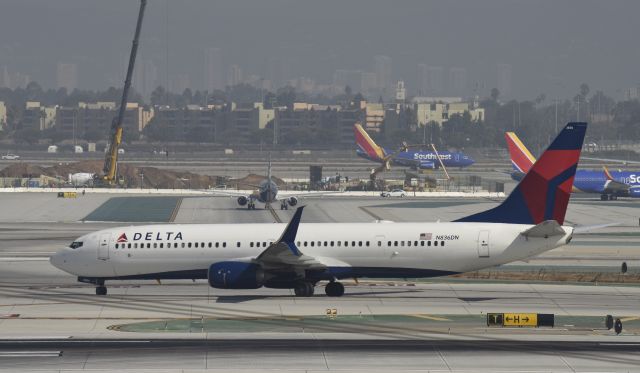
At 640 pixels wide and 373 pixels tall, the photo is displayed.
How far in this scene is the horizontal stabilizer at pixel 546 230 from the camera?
52.6m

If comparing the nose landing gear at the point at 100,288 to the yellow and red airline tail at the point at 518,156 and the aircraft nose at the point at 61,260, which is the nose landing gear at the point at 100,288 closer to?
the aircraft nose at the point at 61,260

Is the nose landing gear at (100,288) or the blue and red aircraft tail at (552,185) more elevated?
the blue and red aircraft tail at (552,185)

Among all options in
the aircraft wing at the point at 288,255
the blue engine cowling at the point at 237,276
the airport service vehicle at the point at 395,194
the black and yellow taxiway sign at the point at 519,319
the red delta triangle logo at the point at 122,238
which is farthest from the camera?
the airport service vehicle at the point at 395,194

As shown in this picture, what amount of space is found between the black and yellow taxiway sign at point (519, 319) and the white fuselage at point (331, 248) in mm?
6661

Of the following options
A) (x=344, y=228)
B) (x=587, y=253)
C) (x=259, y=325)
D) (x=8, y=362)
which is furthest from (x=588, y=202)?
(x=8, y=362)

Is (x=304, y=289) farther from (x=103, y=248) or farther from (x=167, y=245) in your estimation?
(x=103, y=248)

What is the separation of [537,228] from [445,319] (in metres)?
6.97

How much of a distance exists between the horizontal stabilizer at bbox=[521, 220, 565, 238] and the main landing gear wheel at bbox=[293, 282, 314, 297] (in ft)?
33.6

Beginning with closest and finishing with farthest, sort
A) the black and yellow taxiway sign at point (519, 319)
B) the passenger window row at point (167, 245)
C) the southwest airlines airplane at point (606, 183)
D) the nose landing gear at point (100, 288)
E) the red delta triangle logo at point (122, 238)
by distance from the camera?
the black and yellow taxiway sign at point (519, 319) < the passenger window row at point (167, 245) < the red delta triangle logo at point (122, 238) < the nose landing gear at point (100, 288) < the southwest airlines airplane at point (606, 183)

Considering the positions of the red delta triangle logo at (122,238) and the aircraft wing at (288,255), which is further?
the red delta triangle logo at (122,238)

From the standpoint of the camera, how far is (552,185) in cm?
5431

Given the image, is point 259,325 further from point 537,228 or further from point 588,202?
point 588,202

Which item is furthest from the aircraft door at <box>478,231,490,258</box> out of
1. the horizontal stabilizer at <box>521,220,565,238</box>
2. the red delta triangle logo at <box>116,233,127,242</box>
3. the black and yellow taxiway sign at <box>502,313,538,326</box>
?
the red delta triangle logo at <box>116,233,127,242</box>

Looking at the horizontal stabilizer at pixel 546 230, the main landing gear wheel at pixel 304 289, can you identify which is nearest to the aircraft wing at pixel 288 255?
the main landing gear wheel at pixel 304 289
